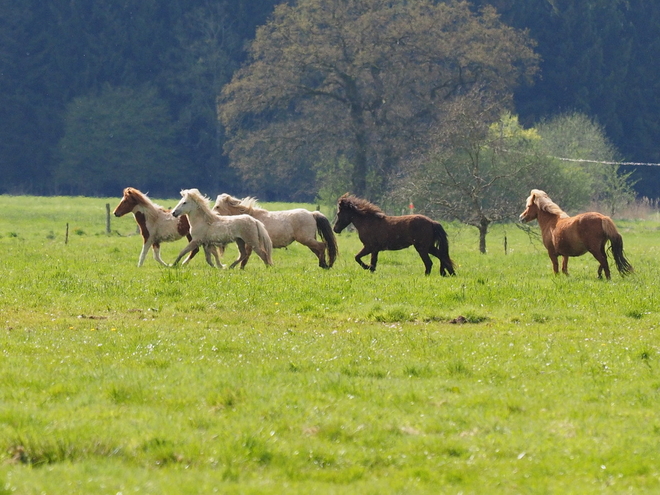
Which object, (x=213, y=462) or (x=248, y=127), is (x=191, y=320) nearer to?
(x=213, y=462)

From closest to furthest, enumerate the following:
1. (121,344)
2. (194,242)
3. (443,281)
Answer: (121,344) → (443,281) → (194,242)

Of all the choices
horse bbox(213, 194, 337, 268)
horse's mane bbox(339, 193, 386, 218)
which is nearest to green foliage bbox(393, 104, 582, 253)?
horse bbox(213, 194, 337, 268)

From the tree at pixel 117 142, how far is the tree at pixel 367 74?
25605mm

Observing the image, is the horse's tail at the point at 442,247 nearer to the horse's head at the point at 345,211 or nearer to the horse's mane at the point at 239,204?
the horse's head at the point at 345,211

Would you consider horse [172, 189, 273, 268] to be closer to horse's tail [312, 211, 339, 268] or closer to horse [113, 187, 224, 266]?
horse [113, 187, 224, 266]

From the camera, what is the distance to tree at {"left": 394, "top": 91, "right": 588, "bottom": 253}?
31.7m

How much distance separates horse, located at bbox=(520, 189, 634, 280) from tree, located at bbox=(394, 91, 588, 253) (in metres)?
8.61

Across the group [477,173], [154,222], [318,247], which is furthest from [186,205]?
Answer: [477,173]

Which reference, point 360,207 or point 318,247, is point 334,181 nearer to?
point 318,247

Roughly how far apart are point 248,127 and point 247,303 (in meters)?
63.6

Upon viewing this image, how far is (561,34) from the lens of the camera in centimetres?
8000

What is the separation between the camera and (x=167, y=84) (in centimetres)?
8275

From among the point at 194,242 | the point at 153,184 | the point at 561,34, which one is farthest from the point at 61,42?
the point at 194,242

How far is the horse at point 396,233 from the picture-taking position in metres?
20.5
